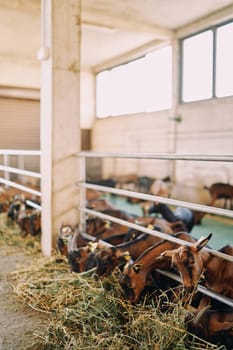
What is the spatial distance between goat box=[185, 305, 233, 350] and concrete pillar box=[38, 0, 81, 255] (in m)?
1.71

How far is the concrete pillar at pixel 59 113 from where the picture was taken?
3090mm

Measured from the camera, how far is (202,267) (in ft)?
5.87

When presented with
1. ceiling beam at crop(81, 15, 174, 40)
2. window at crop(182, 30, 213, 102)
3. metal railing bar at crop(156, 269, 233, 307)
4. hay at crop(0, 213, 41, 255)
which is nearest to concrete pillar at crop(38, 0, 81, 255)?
hay at crop(0, 213, 41, 255)

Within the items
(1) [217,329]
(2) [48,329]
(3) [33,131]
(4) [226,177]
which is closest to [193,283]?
(1) [217,329]

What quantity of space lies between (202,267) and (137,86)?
6731mm

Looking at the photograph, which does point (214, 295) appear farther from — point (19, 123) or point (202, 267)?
point (19, 123)

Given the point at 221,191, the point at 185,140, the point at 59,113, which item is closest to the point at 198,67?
the point at 185,140

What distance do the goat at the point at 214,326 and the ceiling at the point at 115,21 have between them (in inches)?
197

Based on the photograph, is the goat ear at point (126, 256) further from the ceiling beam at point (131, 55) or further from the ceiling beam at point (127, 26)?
the ceiling beam at point (131, 55)

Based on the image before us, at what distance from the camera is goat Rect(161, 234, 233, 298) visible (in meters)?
1.73

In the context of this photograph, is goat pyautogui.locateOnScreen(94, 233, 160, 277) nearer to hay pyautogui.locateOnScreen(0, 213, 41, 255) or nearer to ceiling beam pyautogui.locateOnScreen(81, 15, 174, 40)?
hay pyautogui.locateOnScreen(0, 213, 41, 255)

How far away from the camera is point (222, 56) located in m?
5.83

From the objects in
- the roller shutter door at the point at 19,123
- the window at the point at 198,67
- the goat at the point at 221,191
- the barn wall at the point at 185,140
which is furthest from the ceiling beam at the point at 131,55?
the goat at the point at 221,191

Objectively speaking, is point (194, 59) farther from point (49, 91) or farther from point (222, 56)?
point (49, 91)
